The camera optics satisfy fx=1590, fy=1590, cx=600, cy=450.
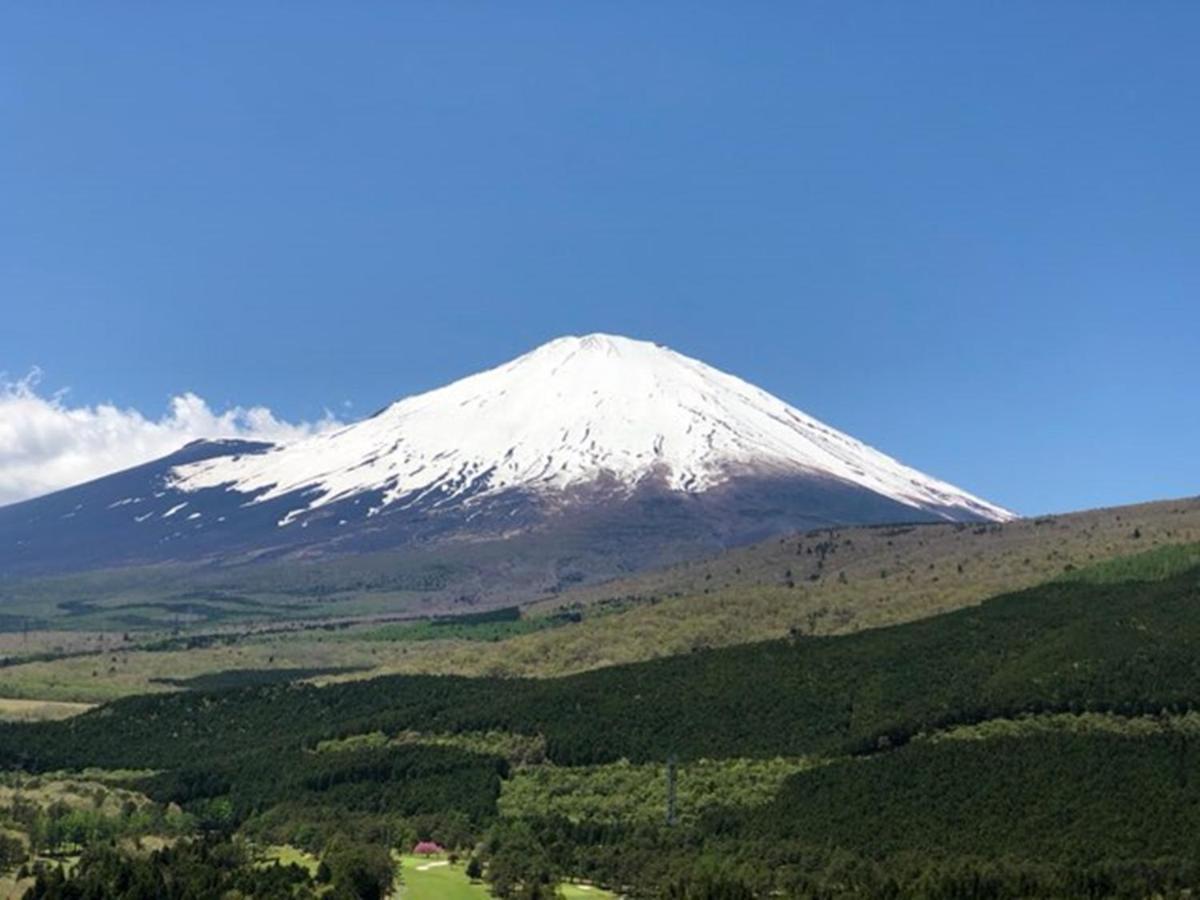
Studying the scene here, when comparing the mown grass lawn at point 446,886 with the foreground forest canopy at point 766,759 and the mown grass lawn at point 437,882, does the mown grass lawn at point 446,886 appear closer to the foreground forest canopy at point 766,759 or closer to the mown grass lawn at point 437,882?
the mown grass lawn at point 437,882

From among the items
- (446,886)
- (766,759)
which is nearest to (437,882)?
(446,886)

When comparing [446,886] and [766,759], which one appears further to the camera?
[766,759]

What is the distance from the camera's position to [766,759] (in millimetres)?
143375

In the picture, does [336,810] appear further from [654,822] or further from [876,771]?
[876,771]

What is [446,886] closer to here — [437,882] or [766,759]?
[437,882]

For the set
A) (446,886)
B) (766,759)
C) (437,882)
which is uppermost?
(766,759)

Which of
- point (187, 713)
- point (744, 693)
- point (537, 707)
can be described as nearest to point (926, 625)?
point (744, 693)

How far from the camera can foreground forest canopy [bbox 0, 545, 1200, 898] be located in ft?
361

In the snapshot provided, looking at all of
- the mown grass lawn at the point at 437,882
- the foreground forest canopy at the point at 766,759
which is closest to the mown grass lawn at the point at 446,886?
the mown grass lawn at the point at 437,882

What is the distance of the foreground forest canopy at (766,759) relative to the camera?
361 ft

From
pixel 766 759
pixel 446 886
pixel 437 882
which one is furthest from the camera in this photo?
pixel 766 759

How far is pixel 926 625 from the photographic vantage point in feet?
593

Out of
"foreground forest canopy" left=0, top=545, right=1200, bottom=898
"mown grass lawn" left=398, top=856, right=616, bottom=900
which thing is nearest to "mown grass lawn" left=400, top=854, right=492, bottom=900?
"mown grass lawn" left=398, top=856, right=616, bottom=900

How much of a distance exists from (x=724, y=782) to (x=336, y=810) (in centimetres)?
3351
